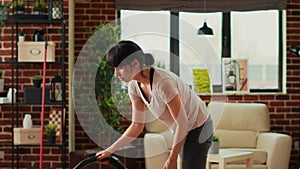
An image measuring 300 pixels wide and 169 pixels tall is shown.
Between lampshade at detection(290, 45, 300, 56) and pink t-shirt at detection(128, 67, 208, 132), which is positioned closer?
pink t-shirt at detection(128, 67, 208, 132)

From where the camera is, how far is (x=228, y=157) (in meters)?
5.71

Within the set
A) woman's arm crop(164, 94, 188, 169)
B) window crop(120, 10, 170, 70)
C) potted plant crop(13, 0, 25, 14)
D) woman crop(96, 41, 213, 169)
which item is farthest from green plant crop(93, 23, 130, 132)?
woman's arm crop(164, 94, 188, 169)

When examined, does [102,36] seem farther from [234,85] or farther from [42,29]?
[234,85]

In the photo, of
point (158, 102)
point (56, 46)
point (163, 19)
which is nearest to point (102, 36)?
point (56, 46)

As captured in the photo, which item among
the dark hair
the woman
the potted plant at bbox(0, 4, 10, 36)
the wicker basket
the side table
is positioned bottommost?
the side table

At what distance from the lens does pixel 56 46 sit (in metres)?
6.47

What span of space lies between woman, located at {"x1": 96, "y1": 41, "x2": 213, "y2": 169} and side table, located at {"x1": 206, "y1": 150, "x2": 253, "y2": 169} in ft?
6.87

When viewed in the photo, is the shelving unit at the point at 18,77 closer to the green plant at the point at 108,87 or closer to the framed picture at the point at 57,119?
the framed picture at the point at 57,119

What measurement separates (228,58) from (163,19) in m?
0.89

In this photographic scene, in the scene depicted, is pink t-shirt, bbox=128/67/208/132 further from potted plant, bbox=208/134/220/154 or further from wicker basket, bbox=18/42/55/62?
wicker basket, bbox=18/42/55/62

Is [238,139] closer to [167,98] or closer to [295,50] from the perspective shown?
[295,50]

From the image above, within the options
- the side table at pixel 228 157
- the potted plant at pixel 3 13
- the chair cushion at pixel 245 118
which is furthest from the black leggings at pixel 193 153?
the chair cushion at pixel 245 118

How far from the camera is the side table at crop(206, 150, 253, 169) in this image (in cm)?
568

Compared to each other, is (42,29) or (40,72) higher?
(42,29)
